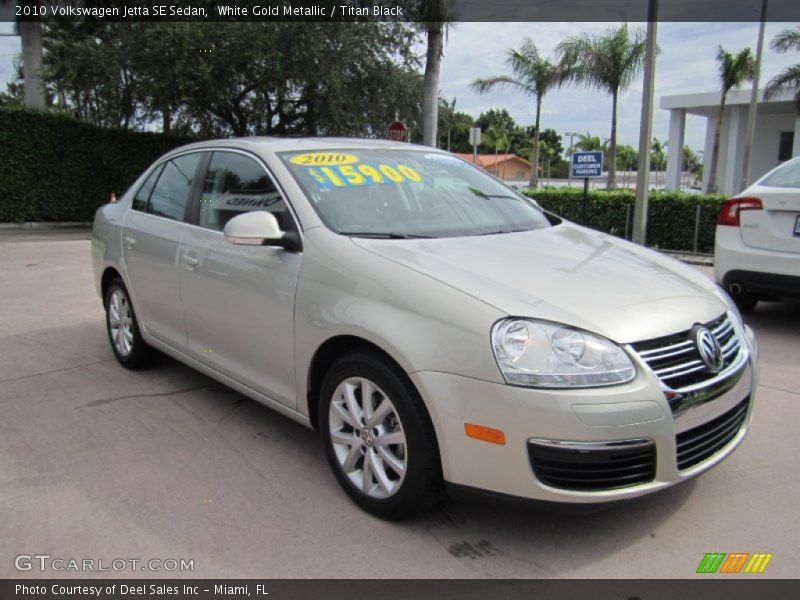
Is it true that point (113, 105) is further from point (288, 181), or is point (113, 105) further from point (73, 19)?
point (288, 181)

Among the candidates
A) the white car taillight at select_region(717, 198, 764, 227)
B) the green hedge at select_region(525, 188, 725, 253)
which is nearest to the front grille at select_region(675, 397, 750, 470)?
the white car taillight at select_region(717, 198, 764, 227)

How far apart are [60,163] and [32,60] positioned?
149 inches

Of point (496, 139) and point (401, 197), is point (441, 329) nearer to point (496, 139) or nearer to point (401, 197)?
point (401, 197)

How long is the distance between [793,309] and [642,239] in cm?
596

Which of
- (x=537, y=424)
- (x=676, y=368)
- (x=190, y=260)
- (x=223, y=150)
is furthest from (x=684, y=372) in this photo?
(x=223, y=150)

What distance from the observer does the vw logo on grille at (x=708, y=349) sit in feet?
8.66

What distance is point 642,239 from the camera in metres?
13.0

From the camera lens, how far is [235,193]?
387cm

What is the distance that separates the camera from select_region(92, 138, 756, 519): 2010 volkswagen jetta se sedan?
95.7 inches

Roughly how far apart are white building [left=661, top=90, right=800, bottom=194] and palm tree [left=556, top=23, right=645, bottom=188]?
10.4 m

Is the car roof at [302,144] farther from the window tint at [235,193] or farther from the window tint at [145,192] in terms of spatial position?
the window tint at [145,192]

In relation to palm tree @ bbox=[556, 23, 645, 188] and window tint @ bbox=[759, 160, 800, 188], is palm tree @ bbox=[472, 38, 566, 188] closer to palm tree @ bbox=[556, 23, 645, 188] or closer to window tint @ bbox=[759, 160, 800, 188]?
palm tree @ bbox=[556, 23, 645, 188]
